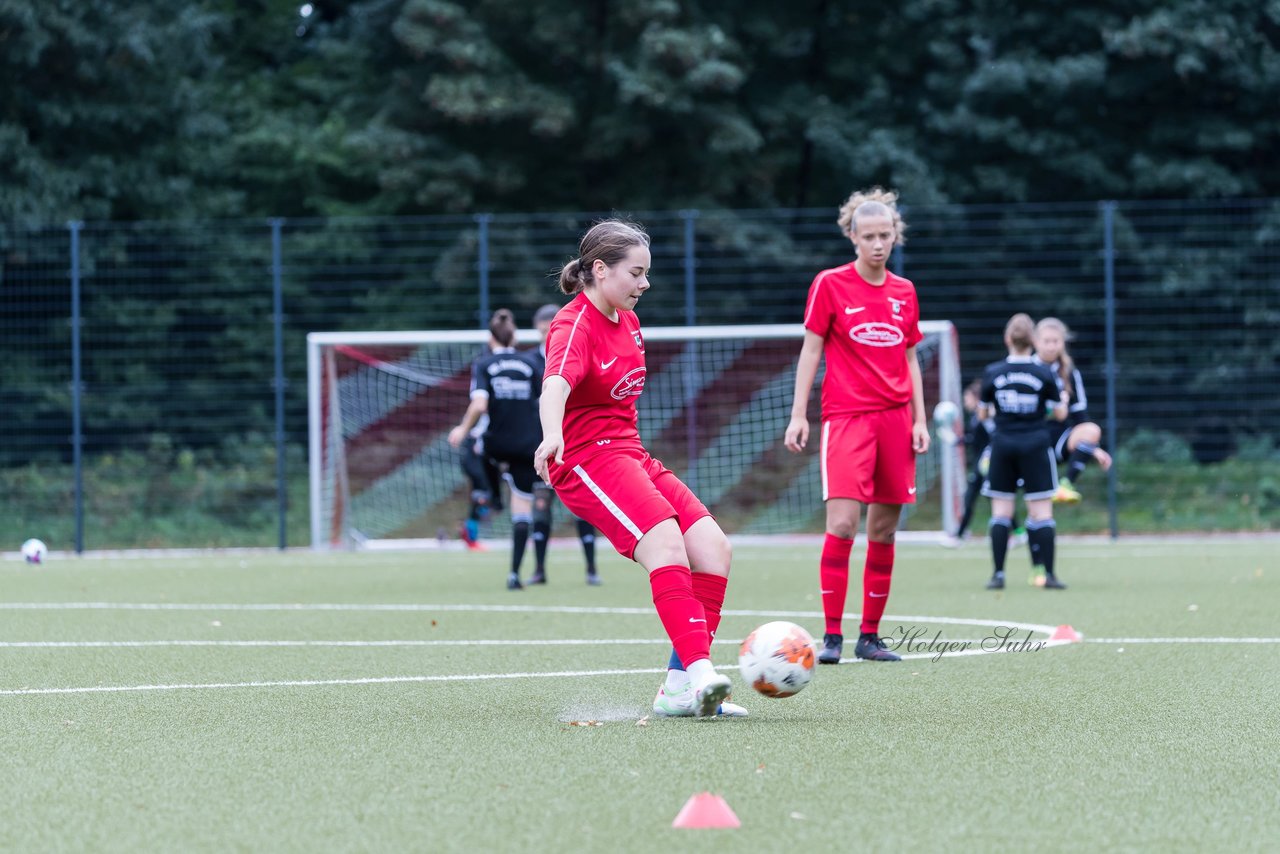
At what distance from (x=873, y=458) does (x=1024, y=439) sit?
159 inches

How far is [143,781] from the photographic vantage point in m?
4.18

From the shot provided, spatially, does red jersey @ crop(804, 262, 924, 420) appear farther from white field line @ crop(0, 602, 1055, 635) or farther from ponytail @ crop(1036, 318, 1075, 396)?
ponytail @ crop(1036, 318, 1075, 396)

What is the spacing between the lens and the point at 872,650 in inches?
269

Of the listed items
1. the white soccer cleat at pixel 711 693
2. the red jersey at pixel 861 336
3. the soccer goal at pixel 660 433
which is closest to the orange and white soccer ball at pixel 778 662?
the white soccer cleat at pixel 711 693

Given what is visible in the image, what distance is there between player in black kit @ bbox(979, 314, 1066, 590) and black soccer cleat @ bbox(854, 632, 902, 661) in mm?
3757

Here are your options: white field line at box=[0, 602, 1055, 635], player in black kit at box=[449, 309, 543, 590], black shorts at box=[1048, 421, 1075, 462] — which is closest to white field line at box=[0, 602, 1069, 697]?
white field line at box=[0, 602, 1055, 635]

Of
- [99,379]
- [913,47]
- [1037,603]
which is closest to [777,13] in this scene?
[913,47]

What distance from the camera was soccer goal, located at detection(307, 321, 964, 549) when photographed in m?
17.3

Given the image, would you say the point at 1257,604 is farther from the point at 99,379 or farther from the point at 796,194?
the point at 796,194

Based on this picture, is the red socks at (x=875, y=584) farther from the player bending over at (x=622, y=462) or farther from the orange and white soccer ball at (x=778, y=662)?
the orange and white soccer ball at (x=778, y=662)

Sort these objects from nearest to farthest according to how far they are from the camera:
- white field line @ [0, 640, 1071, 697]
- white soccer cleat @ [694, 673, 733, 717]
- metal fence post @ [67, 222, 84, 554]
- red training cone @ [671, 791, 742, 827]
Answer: red training cone @ [671, 791, 742, 827] < white soccer cleat @ [694, 673, 733, 717] < white field line @ [0, 640, 1071, 697] < metal fence post @ [67, 222, 84, 554]

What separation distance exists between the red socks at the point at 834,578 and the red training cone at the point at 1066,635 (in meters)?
1.11

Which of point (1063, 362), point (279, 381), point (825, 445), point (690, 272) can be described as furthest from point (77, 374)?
point (825, 445)

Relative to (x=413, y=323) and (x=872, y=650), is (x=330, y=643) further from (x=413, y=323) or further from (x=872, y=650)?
(x=413, y=323)
